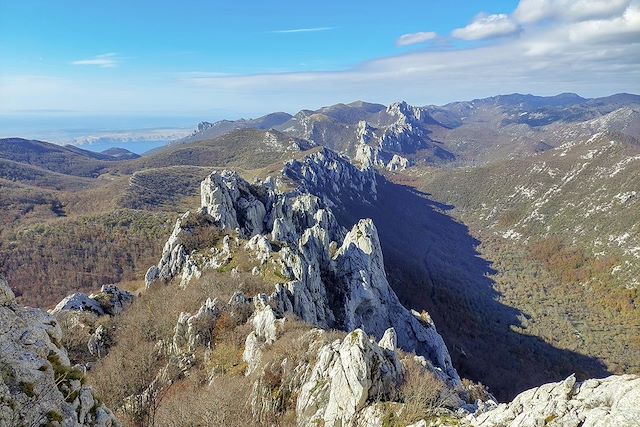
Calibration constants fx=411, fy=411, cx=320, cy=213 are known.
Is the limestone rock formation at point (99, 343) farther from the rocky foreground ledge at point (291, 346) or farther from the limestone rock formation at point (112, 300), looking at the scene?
the limestone rock formation at point (112, 300)

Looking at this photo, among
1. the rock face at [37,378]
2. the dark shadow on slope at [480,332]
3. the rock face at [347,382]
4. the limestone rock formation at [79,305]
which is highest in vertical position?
the rock face at [37,378]

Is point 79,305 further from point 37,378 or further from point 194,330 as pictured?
point 37,378

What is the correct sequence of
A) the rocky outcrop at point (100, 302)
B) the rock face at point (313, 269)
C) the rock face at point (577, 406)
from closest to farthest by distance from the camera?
the rock face at point (577, 406)
the rocky outcrop at point (100, 302)
the rock face at point (313, 269)

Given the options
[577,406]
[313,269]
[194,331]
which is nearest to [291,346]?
[194,331]

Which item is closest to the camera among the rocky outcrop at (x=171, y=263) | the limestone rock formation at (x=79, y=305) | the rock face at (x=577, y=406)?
the rock face at (x=577, y=406)

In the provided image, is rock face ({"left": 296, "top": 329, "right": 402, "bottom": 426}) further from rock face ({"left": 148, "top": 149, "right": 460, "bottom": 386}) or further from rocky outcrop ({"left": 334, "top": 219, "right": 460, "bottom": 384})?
rocky outcrop ({"left": 334, "top": 219, "right": 460, "bottom": 384})

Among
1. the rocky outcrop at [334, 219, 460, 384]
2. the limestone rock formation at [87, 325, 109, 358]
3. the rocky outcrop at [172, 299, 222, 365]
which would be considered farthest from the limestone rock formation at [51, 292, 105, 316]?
the rocky outcrop at [334, 219, 460, 384]

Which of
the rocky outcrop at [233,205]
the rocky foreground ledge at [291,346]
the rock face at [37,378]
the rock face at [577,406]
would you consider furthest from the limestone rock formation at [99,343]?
the rock face at [577,406]

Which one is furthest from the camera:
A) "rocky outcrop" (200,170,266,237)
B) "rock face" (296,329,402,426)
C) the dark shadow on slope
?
the dark shadow on slope
